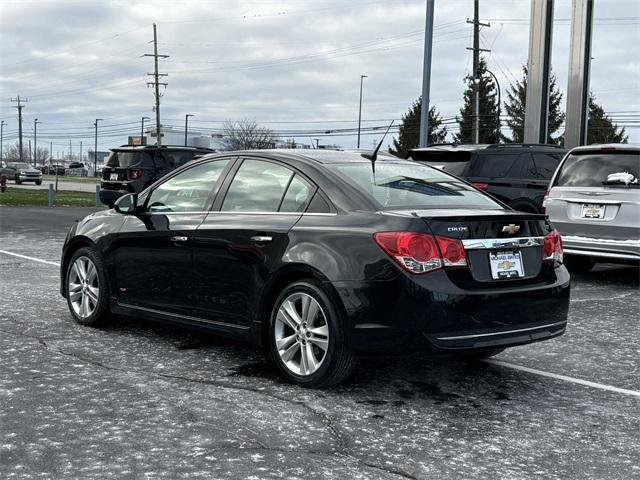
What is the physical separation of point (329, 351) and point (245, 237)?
3.44ft

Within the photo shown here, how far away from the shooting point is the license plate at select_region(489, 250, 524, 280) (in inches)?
187

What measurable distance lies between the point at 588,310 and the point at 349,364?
4.24 metres

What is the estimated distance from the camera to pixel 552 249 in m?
5.20

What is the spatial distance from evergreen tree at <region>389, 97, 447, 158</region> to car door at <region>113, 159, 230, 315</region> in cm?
7647

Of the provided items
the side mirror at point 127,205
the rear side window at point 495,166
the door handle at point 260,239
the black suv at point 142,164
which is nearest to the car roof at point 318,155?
the door handle at point 260,239

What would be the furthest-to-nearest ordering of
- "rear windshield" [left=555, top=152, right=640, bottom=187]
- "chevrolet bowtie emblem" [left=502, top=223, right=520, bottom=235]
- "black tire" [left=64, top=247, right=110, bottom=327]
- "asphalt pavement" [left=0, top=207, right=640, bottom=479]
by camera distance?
"rear windshield" [left=555, top=152, right=640, bottom=187], "black tire" [left=64, top=247, right=110, bottom=327], "chevrolet bowtie emblem" [left=502, top=223, right=520, bottom=235], "asphalt pavement" [left=0, top=207, right=640, bottom=479]

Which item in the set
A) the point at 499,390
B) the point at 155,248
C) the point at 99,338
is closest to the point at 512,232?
the point at 499,390

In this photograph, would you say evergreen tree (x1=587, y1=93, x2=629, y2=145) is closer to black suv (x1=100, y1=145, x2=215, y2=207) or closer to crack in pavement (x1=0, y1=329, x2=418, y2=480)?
black suv (x1=100, y1=145, x2=215, y2=207)

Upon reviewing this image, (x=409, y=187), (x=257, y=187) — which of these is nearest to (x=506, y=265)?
(x=409, y=187)

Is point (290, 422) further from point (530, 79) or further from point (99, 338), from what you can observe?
point (530, 79)

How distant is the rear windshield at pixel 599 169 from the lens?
9.51 m

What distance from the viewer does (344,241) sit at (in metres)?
4.80

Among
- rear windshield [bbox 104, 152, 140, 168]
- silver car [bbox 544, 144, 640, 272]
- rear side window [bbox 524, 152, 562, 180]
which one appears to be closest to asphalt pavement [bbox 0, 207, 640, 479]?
silver car [bbox 544, 144, 640, 272]

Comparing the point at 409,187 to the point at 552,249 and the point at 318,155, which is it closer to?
the point at 318,155
